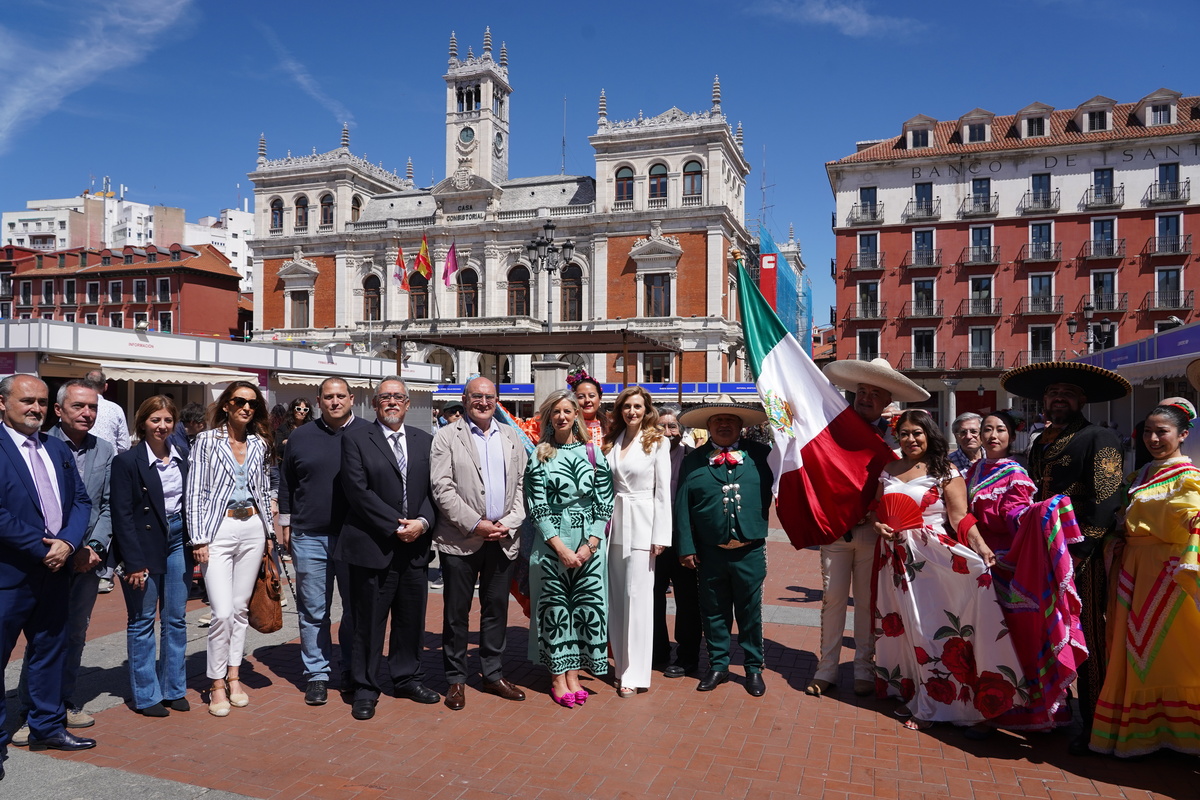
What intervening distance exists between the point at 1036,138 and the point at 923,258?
7341mm

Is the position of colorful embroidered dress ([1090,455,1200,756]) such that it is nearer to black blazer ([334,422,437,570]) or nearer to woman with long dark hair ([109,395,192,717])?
black blazer ([334,422,437,570])

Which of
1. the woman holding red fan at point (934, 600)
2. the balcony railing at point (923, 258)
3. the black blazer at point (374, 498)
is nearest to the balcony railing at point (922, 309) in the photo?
the balcony railing at point (923, 258)

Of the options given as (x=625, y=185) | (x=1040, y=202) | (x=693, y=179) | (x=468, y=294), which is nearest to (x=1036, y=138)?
(x=1040, y=202)

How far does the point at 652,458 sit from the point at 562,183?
42.0 metres

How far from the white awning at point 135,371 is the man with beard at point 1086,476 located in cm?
1554

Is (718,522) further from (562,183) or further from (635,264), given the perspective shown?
(562,183)

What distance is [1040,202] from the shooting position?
36250mm

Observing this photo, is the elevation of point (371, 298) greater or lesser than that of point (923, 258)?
lesser

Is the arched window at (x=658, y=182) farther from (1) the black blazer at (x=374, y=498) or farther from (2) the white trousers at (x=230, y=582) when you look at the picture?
(2) the white trousers at (x=230, y=582)

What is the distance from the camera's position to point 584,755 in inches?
162

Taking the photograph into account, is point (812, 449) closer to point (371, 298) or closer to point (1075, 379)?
point (1075, 379)

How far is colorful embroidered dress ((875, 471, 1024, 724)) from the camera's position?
429 cm

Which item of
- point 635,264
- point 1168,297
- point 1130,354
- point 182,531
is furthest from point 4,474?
point 1168,297

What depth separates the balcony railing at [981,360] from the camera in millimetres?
36438
